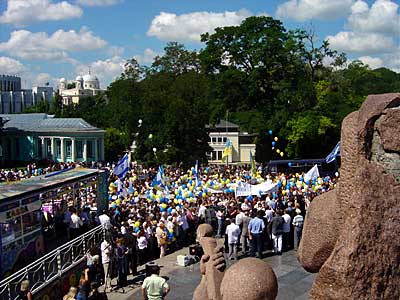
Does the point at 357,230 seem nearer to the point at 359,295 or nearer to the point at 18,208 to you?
the point at 359,295

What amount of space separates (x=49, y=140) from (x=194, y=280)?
60082 mm

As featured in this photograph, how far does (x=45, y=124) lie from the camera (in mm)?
72562

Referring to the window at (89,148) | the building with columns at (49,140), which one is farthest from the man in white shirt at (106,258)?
the window at (89,148)

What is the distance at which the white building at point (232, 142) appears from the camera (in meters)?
68.9

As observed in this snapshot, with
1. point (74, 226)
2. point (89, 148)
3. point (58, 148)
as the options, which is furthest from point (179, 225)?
point (58, 148)

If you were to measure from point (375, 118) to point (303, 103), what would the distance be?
42130 millimetres

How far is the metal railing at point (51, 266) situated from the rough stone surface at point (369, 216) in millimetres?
8181

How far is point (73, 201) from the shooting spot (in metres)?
18.0

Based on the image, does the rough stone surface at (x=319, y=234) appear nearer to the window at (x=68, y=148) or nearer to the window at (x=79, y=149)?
the window at (x=79, y=149)

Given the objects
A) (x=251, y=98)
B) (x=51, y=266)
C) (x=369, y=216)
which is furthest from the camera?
(x=251, y=98)

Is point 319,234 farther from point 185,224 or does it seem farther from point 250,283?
point 185,224

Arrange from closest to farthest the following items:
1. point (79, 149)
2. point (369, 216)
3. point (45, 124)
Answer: point (369, 216)
point (79, 149)
point (45, 124)

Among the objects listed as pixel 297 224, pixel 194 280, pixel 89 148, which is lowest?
pixel 89 148

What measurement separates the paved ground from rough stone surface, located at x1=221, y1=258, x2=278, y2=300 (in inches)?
314
